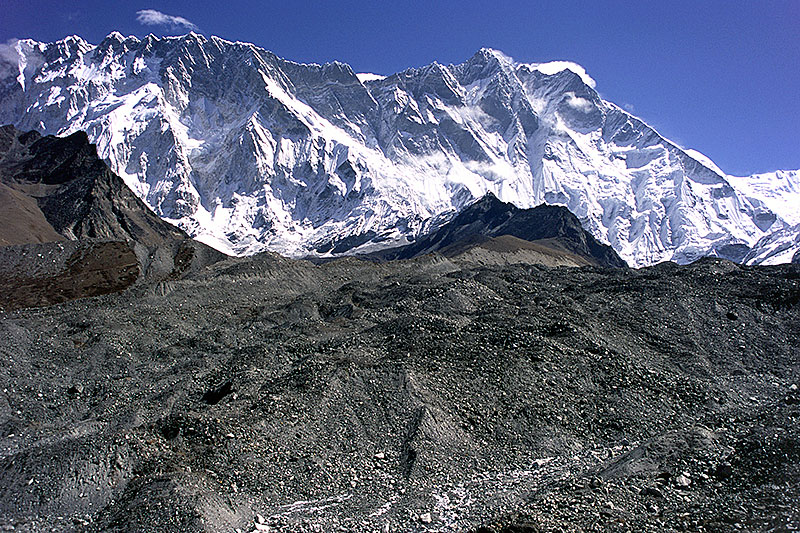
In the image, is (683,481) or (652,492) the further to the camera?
(683,481)

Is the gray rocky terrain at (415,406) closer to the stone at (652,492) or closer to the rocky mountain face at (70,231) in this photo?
the stone at (652,492)

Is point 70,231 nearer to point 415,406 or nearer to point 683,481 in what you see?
point 415,406

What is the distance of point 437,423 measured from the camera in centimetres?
2619

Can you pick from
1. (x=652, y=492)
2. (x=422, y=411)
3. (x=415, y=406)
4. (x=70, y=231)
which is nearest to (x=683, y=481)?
(x=652, y=492)

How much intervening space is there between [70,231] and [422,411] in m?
122

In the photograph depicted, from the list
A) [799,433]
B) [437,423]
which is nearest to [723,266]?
[799,433]

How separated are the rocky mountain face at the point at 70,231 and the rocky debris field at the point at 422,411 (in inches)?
555

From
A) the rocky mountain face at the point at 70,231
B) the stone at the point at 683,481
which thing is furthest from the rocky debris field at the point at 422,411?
the rocky mountain face at the point at 70,231

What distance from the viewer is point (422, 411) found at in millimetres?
26656

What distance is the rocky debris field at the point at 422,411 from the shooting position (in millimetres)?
20266

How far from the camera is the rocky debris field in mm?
20266

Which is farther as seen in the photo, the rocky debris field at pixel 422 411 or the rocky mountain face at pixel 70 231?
the rocky mountain face at pixel 70 231

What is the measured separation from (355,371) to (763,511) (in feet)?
58.5

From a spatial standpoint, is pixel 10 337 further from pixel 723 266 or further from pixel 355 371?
pixel 723 266
